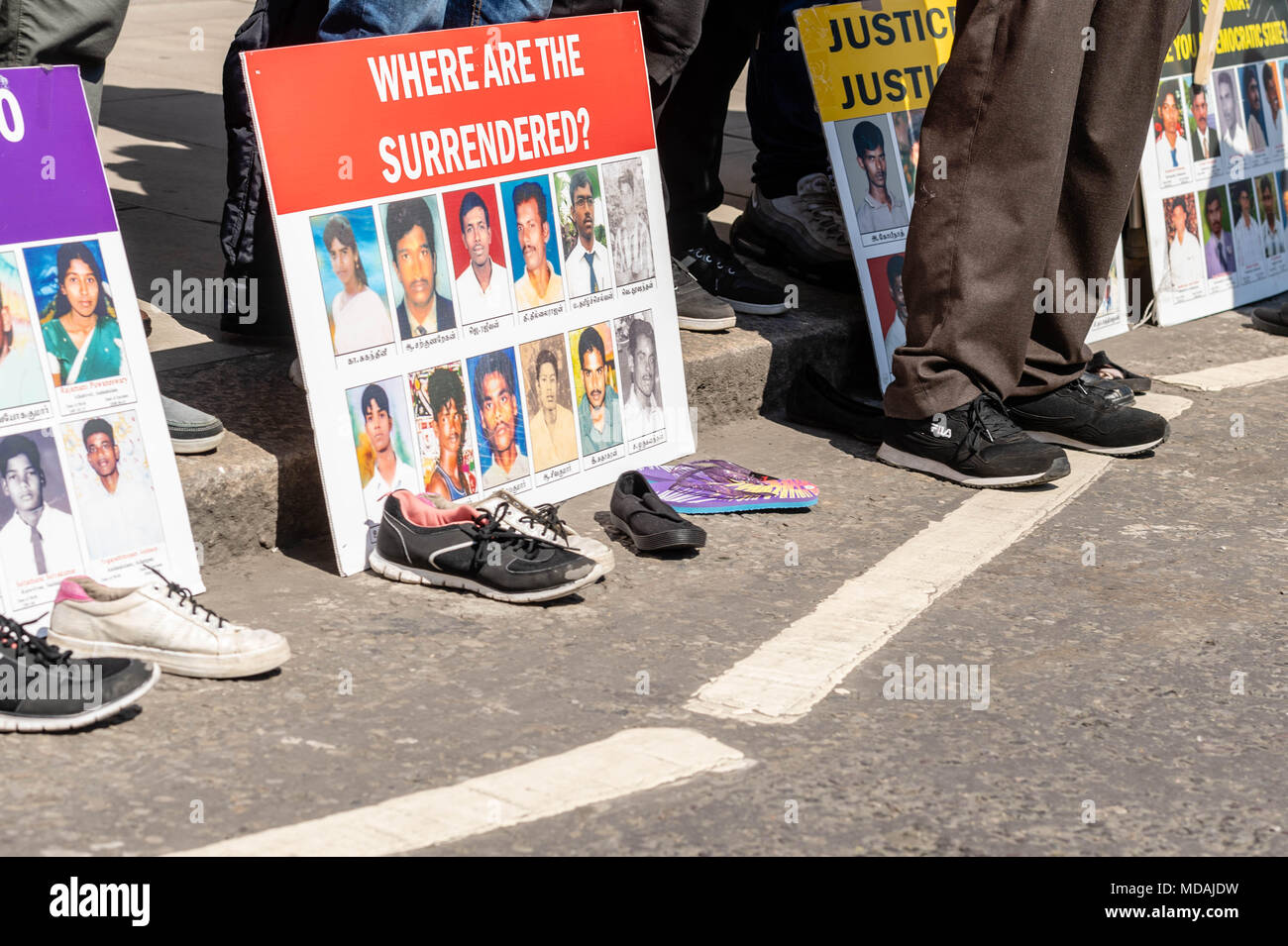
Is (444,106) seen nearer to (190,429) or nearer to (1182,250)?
(190,429)

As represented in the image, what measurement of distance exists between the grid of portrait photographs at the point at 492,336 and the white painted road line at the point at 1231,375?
1643 mm

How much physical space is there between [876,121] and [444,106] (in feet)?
4.95

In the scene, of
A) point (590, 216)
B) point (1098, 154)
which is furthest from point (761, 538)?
point (1098, 154)

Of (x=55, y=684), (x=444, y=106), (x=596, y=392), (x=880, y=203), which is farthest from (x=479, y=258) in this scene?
(x=880, y=203)

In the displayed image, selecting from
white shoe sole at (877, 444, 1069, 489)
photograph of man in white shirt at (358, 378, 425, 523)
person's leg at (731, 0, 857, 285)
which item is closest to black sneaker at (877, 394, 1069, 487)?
white shoe sole at (877, 444, 1069, 489)

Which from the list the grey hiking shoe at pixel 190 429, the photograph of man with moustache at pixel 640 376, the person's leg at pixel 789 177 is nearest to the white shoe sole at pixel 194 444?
the grey hiking shoe at pixel 190 429

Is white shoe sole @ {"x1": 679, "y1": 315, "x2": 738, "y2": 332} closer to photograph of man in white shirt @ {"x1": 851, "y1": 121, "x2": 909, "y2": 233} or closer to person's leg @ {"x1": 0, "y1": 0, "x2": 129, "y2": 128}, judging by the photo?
photograph of man in white shirt @ {"x1": 851, "y1": 121, "x2": 909, "y2": 233}

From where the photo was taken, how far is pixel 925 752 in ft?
7.07

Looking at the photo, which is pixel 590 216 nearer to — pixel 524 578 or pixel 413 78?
pixel 413 78

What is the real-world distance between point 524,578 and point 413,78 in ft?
3.47

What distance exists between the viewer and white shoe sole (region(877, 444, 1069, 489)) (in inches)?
132

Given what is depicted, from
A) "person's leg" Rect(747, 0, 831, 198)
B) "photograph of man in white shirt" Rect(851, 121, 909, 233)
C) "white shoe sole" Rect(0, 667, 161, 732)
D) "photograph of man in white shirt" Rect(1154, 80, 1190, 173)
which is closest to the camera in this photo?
"white shoe sole" Rect(0, 667, 161, 732)

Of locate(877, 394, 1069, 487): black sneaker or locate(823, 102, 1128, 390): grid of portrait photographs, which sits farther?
locate(823, 102, 1128, 390): grid of portrait photographs

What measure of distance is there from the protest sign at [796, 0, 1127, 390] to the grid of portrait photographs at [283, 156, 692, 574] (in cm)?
72
